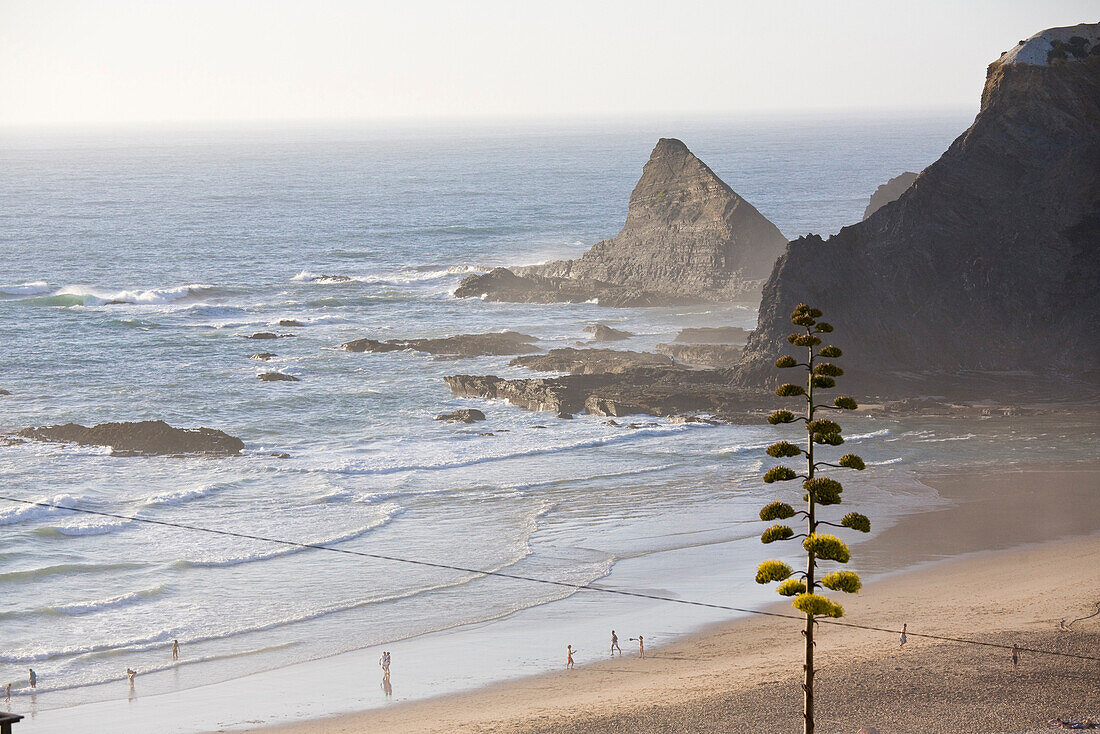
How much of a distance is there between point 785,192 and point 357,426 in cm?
12962

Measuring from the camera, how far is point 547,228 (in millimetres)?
128000

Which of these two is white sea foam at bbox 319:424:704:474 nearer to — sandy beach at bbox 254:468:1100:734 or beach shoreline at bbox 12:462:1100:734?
beach shoreline at bbox 12:462:1100:734

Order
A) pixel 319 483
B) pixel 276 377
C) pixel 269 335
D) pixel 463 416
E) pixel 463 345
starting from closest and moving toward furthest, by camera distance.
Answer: pixel 319 483 < pixel 463 416 < pixel 276 377 < pixel 463 345 < pixel 269 335

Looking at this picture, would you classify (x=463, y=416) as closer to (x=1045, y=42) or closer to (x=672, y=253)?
(x=1045, y=42)

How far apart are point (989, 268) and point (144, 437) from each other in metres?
39.2

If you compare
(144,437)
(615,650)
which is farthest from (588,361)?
(615,650)

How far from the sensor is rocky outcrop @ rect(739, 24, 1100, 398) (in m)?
51.9

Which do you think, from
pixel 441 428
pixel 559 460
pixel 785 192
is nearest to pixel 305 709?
pixel 559 460

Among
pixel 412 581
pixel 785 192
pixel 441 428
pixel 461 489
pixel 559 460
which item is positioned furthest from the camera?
pixel 785 192

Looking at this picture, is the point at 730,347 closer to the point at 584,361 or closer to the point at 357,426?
the point at 584,361

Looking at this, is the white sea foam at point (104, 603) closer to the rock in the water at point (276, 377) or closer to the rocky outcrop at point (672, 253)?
the rock in the water at point (276, 377)

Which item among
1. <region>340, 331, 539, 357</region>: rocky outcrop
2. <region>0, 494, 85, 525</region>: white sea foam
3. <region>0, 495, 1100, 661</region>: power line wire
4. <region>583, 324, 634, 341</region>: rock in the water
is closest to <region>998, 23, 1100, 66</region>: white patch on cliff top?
<region>583, 324, 634, 341</region>: rock in the water

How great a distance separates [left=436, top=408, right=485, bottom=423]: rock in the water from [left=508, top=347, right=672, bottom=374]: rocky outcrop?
7.54 meters

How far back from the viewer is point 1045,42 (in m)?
53.5
